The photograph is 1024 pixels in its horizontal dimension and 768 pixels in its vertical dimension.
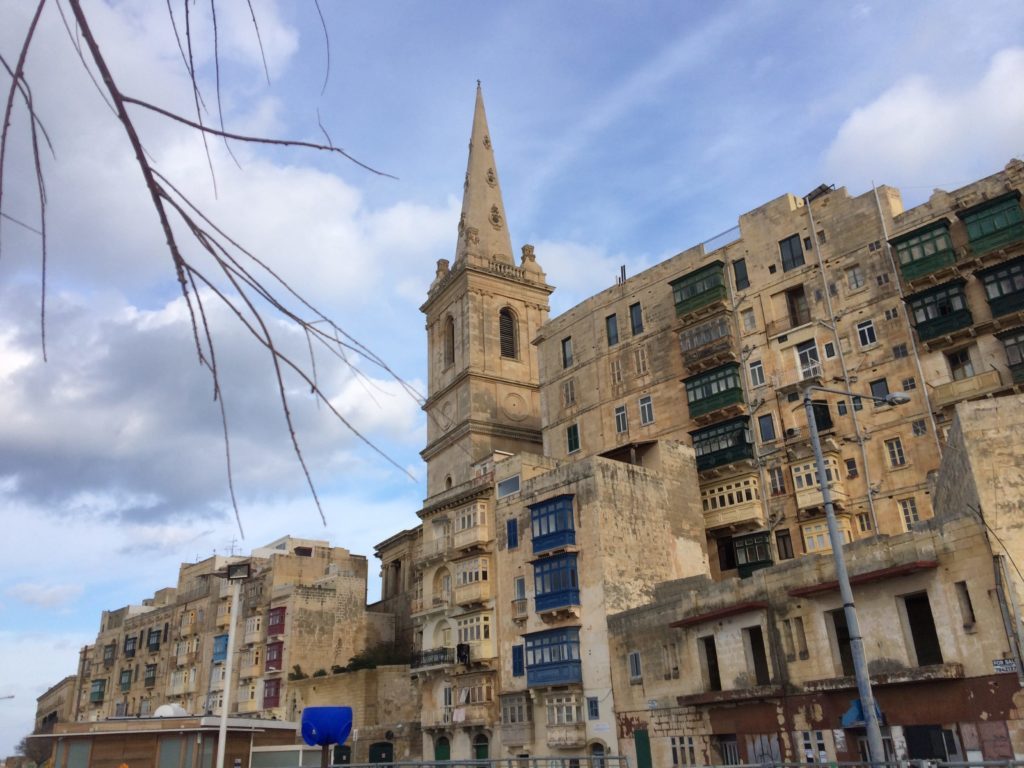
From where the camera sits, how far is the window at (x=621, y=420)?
47.2 m

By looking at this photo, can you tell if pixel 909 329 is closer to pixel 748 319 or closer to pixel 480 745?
pixel 748 319

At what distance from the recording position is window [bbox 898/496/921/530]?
35062mm

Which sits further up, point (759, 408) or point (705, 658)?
point (759, 408)

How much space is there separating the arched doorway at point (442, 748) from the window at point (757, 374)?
77.4 feet

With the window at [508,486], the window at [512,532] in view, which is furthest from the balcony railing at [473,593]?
the window at [508,486]

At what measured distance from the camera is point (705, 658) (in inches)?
1246

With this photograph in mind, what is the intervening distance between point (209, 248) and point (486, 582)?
41.9 meters

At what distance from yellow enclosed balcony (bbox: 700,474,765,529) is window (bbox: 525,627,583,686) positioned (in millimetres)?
9390

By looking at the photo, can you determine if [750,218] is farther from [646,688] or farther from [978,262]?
[646,688]

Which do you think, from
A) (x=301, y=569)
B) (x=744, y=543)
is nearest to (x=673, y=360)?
(x=744, y=543)

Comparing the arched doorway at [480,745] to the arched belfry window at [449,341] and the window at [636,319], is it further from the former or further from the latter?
the arched belfry window at [449,341]

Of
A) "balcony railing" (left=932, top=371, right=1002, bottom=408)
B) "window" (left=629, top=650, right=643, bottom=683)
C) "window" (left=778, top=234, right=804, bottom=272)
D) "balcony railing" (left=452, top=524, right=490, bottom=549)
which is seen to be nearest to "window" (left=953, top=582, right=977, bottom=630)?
"balcony railing" (left=932, top=371, right=1002, bottom=408)

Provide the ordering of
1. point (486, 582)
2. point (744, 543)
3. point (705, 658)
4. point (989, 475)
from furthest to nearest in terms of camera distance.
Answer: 1. point (486, 582)
2. point (744, 543)
3. point (705, 658)
4. point (989, 475)

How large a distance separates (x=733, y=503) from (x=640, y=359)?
32.2 feet
